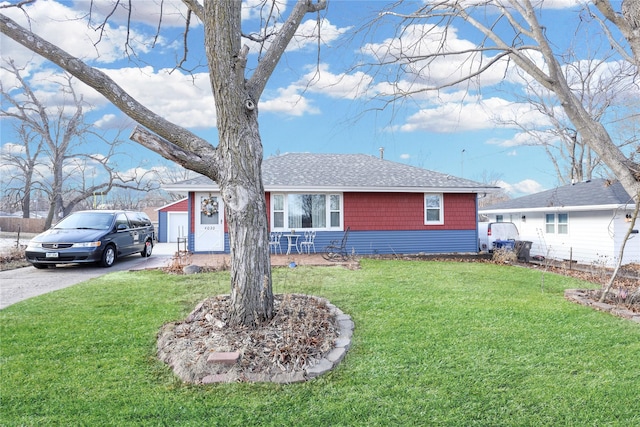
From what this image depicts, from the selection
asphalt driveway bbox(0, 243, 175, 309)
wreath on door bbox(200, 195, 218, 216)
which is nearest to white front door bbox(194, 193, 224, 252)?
wreath on door bbox(200, 195, 218, 216)

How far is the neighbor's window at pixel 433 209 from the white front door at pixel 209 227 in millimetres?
7484

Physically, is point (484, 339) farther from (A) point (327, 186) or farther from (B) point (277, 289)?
(A) point (327, 186)

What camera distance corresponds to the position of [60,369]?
11.9 ft

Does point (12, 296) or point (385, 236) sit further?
point (385, 236)

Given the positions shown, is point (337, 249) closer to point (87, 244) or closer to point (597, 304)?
point (87, 244)

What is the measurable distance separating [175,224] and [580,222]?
21.4m

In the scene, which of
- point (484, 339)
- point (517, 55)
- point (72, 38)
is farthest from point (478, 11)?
point (72, 38)

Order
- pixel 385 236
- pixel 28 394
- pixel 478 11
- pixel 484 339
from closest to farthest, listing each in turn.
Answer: pixel 28 394
pixel 484 339
pixel 478 11
pixel 385 236

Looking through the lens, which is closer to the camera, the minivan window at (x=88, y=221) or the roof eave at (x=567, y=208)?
the minivan window at (x=88, y=221)

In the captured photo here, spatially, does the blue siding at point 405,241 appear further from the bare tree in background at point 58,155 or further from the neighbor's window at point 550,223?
the bare tree in background at point 58,155

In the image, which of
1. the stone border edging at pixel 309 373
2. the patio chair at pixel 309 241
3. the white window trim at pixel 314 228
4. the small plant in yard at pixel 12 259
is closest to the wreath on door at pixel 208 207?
the white window trim at pixel 314 228

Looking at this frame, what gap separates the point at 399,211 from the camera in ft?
46.1

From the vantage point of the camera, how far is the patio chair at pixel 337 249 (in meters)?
12.4

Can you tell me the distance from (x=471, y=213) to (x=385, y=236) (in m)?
3.50
